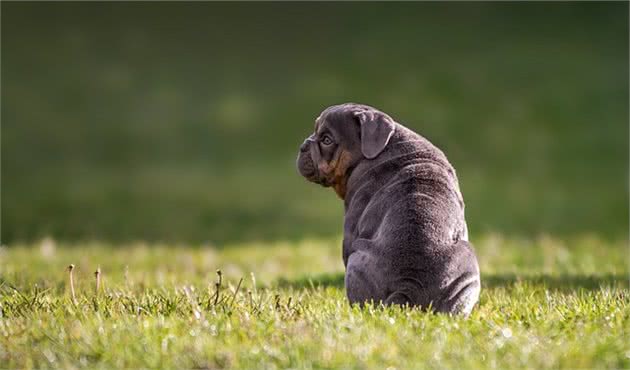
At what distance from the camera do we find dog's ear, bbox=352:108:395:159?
645 centimetres

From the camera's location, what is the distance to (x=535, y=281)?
8.85 metres

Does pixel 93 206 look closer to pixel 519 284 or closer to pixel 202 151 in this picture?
pixel 202 151

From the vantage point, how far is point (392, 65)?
1778 cm

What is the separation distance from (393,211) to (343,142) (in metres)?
0.73

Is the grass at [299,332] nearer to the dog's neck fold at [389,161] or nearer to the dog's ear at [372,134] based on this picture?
the dog's neck fold at [389,161]

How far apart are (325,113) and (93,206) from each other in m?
8.89

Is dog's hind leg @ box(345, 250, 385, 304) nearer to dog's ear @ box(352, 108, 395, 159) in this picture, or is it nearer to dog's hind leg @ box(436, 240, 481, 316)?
dog's hind leg @ box(436, 240, 481, 316)

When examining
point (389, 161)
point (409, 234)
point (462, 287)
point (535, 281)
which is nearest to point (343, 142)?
point (389, 161)

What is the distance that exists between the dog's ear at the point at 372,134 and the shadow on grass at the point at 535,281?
2153mm

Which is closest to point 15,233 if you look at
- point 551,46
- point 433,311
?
point 433,311

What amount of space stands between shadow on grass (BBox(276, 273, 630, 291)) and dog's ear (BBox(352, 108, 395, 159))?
2.15 meters

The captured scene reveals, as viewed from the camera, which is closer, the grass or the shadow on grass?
the grass

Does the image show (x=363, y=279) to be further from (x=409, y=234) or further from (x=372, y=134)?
(x=372, y=134)

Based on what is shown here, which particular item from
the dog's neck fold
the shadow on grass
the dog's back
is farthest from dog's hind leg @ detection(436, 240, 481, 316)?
the shadow on grass
